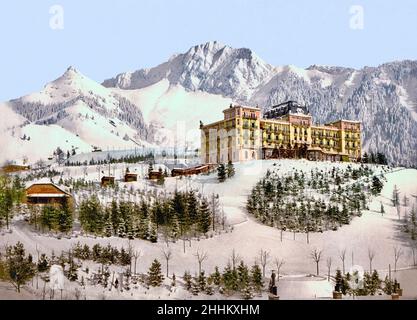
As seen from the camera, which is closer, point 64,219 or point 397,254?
point 397,254

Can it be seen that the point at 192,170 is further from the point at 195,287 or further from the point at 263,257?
the point at 195,287

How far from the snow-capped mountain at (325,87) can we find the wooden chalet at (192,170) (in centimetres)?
390

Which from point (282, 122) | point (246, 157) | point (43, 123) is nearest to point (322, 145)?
point (282, 122)

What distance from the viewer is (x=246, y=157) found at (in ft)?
68.6

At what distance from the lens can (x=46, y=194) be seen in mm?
16703

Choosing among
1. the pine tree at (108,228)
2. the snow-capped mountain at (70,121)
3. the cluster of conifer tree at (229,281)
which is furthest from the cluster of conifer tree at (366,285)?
the snow-capped mountain at (70,121)

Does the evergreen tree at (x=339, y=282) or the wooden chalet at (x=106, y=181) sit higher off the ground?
the wooden chalet at (x=106, y=181)

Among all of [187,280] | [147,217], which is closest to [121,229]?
[147,217]

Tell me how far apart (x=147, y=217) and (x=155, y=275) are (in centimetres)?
208

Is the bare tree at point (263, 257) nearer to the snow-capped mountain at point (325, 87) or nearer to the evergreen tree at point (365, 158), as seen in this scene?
the snow-capped mountain at point (325, 87)

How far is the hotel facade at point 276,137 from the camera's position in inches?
827
